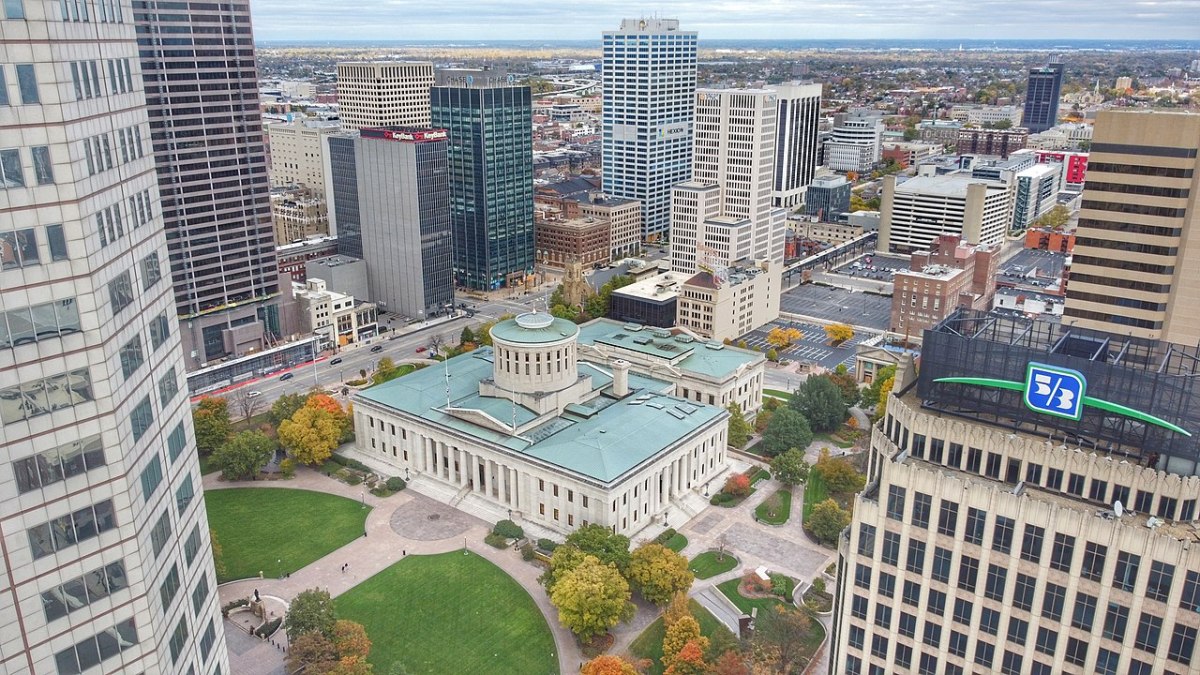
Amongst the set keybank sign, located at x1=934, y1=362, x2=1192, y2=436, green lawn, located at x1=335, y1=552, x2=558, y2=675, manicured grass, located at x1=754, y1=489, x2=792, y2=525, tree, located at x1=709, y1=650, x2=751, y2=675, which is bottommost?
manicured grass, located at x1=754, y1=489, x2=792, y2=525

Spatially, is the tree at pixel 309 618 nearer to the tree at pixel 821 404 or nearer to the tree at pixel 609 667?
the tree at pixel 609 667

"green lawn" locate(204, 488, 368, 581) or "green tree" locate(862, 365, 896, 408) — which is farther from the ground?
"green tree" locate(862, 365, 896, 408)

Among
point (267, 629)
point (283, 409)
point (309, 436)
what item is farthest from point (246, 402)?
point (267, 629)

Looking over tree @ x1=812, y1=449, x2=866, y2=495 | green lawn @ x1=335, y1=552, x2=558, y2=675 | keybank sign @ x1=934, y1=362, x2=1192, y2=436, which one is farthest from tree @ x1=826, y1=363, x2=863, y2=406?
keybank sign @ x1=934, y1=362, x2=1192, y2=436

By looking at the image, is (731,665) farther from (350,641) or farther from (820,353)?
(820,353)

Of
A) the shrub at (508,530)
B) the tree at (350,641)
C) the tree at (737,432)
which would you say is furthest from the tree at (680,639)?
the tree at (737,432)

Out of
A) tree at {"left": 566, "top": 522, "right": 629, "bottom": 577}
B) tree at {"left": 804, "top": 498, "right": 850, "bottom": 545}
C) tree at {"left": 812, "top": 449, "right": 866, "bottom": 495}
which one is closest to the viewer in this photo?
tree at {"left": 566, "top": 522, "right": 629, "bottom": 577}

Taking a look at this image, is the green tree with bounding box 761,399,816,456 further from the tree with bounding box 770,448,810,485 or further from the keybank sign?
the keybank sign

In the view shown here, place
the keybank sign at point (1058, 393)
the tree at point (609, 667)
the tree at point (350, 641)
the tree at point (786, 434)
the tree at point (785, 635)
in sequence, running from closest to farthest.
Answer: the keybank sign at point (1058, 393) < the tree at point (609, 667) < the tree at point (785, 635) < the tree at point (350, 641) < the tree at point (786, 434)
